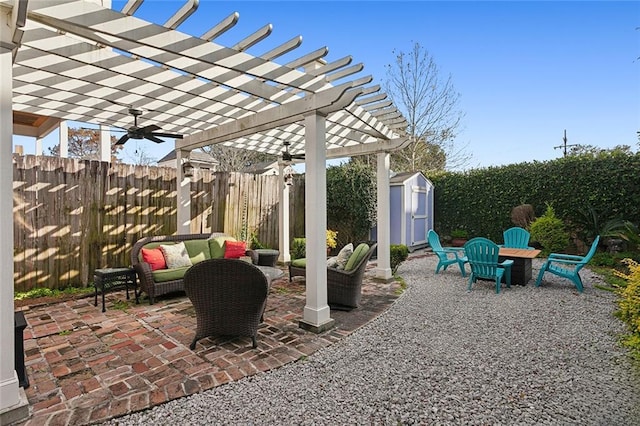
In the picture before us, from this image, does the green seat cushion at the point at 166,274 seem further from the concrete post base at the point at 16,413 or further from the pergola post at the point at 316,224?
the concrete post base at the point at 16,413

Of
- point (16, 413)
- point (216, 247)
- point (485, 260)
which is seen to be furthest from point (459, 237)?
point (16, 413)

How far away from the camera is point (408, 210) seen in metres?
9.98

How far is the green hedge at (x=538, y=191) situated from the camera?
7734 mm

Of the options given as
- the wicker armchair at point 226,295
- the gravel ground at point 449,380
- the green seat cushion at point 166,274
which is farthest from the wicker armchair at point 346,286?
the green seat cushion at point 166,274

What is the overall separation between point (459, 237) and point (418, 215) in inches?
59.6

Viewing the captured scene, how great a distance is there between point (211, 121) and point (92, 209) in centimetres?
268

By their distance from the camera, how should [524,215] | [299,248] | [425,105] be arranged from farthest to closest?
[425,105]
[524,215]
[299,248]

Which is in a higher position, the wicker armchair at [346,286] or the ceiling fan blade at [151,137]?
the ceiling fan blade at [151,137]

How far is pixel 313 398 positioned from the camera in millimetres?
2334

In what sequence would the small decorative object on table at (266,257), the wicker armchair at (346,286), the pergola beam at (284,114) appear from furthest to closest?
1. the small decorative object on table at (266,257)
2. the wicker armchair at (346,286)
3. the pergola beam at (284,114)

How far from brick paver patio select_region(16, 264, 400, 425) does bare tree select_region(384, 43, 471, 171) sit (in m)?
11.5

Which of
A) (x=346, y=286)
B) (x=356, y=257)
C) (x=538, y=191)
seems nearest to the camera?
(x=346, y=286)

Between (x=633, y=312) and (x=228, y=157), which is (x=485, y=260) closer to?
(x=633, y=312)

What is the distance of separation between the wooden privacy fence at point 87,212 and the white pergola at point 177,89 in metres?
0.99
